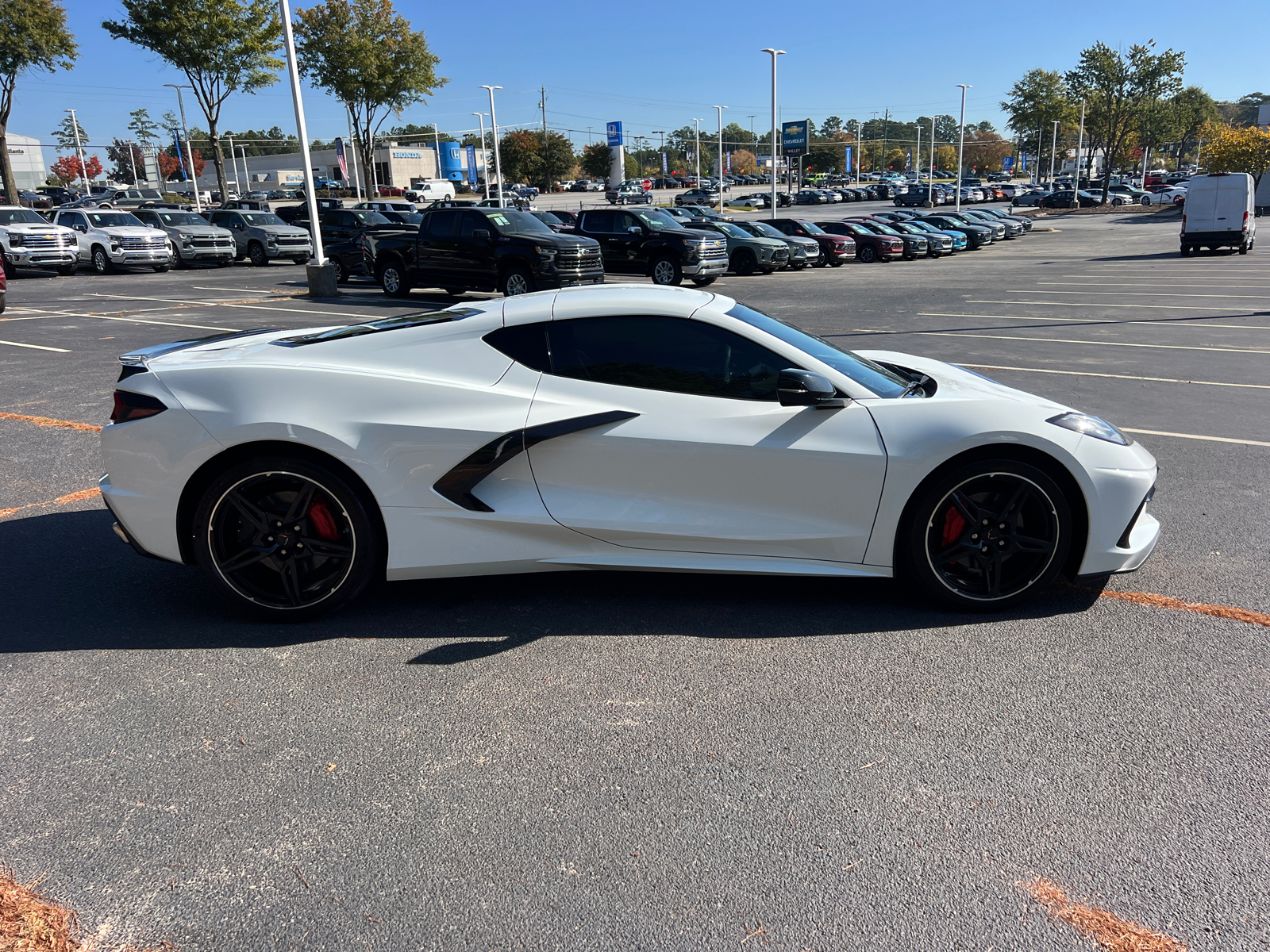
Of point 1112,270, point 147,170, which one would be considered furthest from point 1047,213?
point 147,170

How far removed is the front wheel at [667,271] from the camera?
22516mm

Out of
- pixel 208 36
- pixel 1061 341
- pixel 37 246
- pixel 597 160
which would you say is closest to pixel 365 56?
pixel 208 36

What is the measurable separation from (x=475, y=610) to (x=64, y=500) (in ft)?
10.9

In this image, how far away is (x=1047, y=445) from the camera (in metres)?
3.87

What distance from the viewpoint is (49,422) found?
791cm

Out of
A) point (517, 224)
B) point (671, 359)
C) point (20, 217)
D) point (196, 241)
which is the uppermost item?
point (20, 217)

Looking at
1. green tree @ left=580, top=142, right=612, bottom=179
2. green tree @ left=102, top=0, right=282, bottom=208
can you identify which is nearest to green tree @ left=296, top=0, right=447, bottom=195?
green tree @ left=102, top=0, right=282, bottom=208

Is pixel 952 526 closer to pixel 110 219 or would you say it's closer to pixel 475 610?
pixel 475 610

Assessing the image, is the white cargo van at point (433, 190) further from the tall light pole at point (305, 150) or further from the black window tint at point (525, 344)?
the black window tint at point (525, 344)

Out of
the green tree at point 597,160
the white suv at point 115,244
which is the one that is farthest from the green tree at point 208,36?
the green tree at point 597,160

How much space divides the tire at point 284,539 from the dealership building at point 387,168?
8264 cm

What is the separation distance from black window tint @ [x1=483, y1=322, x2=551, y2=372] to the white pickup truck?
26695mm

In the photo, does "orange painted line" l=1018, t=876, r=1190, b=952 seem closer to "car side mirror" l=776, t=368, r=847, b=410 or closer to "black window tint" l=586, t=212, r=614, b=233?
"car side mirror" l=776, t=368, r=847, b=410

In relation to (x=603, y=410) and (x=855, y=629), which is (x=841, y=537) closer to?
(x=855, y=629)
